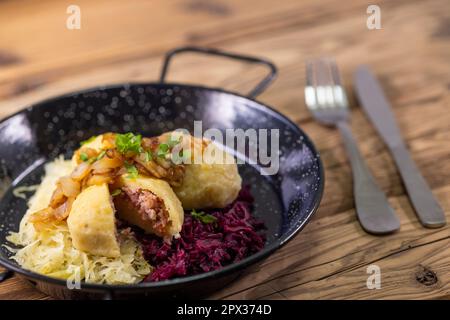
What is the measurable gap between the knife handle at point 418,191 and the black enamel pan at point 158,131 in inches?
24.7

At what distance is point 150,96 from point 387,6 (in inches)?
109

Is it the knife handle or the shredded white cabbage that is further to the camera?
the knife handle

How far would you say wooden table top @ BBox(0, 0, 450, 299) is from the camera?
8.91 ft

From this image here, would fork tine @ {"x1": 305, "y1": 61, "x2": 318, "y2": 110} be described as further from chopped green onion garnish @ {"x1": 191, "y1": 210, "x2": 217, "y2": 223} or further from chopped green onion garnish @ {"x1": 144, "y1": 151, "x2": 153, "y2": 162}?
chopped green onion garnish @ {"x1": 144, "y1": 151, "x2": 153, "y2": 162}

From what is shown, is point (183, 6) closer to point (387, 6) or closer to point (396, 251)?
point (387, 6)

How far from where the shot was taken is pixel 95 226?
248 centimetres

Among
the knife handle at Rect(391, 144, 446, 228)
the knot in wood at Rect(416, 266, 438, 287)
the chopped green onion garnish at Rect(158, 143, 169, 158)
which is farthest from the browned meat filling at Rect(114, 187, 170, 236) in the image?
the knife handle at Rect(391, 144, 446, 228)

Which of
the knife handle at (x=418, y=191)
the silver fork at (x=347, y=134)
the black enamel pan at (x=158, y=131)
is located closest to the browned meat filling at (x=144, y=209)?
the black enamel pan at (x=158, y=131)

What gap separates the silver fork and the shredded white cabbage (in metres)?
1.15

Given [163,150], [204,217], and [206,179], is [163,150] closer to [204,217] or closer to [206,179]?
[206,179]

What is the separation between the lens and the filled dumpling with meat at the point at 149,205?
2600 mm

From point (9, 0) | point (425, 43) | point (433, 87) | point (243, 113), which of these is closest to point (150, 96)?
point (243, 113)

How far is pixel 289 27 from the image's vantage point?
16.8 ft

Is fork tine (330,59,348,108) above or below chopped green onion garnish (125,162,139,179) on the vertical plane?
above
